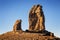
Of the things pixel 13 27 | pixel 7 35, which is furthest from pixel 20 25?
pixel 7 35

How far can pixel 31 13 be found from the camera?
9925cm

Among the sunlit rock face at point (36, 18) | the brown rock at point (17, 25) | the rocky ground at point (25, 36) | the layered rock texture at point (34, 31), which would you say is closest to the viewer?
the rocky ground at point (25, 36)

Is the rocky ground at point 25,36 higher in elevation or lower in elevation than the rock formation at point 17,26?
lower

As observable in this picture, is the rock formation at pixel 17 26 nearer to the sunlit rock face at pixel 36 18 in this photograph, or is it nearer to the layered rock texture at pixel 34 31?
the layered rock texture at pixel 34 31

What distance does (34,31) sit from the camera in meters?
90.1

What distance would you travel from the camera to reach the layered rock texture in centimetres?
8188

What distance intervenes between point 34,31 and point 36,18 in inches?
386

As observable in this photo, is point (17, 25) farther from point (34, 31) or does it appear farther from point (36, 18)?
point (36, 18)

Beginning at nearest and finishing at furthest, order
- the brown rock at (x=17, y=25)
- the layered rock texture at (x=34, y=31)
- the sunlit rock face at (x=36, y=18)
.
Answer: the layered rock texture at (x=34, y=31)
the brown rock at (x=17, y=25)
the sunlit rock face at (x=36, y=18)

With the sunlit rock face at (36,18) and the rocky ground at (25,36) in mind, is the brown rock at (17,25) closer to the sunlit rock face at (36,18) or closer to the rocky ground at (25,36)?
the rocky ground at (25,36)

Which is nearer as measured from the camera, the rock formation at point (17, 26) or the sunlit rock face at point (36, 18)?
the rock formation at point (17, 26)

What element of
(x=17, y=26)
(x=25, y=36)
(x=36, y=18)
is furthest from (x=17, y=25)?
(x=25, y=36)

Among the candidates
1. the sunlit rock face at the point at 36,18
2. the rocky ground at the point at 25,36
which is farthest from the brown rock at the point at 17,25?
the sunlit rock face at the point at 36,18

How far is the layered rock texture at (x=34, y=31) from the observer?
81.9 m
